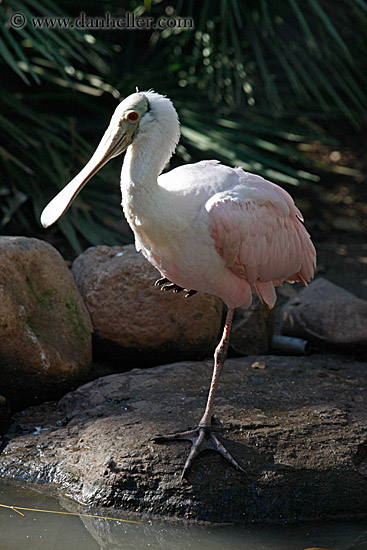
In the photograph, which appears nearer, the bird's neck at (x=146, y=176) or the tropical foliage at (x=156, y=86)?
the bird's neck at (x=146, y=176)

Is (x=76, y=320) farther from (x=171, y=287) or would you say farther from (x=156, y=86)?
(x=156, y=86)

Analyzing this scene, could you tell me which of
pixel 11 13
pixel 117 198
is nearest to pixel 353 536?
pixel 117 198

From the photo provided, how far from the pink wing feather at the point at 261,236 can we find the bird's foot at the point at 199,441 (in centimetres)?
91

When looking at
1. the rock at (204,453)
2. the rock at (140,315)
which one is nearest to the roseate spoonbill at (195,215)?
the rock at (204,453)

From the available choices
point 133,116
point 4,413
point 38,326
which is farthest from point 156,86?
point 4,413

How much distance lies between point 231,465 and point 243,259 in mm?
1120

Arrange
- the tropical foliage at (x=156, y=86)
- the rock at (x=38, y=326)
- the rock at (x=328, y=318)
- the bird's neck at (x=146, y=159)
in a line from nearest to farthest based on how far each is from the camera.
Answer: the bird's neck at (x=146, y=159)
the rock at (x=38, y=326)
the rock at (x=328, y=318)
the tropical foliage at (x=156, y=86)

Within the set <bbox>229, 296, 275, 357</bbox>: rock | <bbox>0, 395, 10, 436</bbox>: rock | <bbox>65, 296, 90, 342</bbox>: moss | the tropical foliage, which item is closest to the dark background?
the tropical foliage

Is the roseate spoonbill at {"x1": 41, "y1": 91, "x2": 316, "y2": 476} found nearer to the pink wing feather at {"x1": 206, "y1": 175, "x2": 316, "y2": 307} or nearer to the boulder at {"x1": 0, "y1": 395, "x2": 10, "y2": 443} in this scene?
the pink wing feather at {"x1": 206, "y1": 175, "x2": 316, "y2": 307}

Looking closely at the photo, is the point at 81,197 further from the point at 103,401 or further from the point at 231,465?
the point at 231,465

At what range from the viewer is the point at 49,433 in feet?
14.3

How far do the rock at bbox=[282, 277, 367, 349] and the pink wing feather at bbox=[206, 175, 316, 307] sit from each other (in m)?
0.84

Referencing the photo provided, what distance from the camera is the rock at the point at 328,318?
542cm

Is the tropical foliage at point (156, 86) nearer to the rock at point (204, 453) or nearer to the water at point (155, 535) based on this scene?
the rock at point (204, 453)
